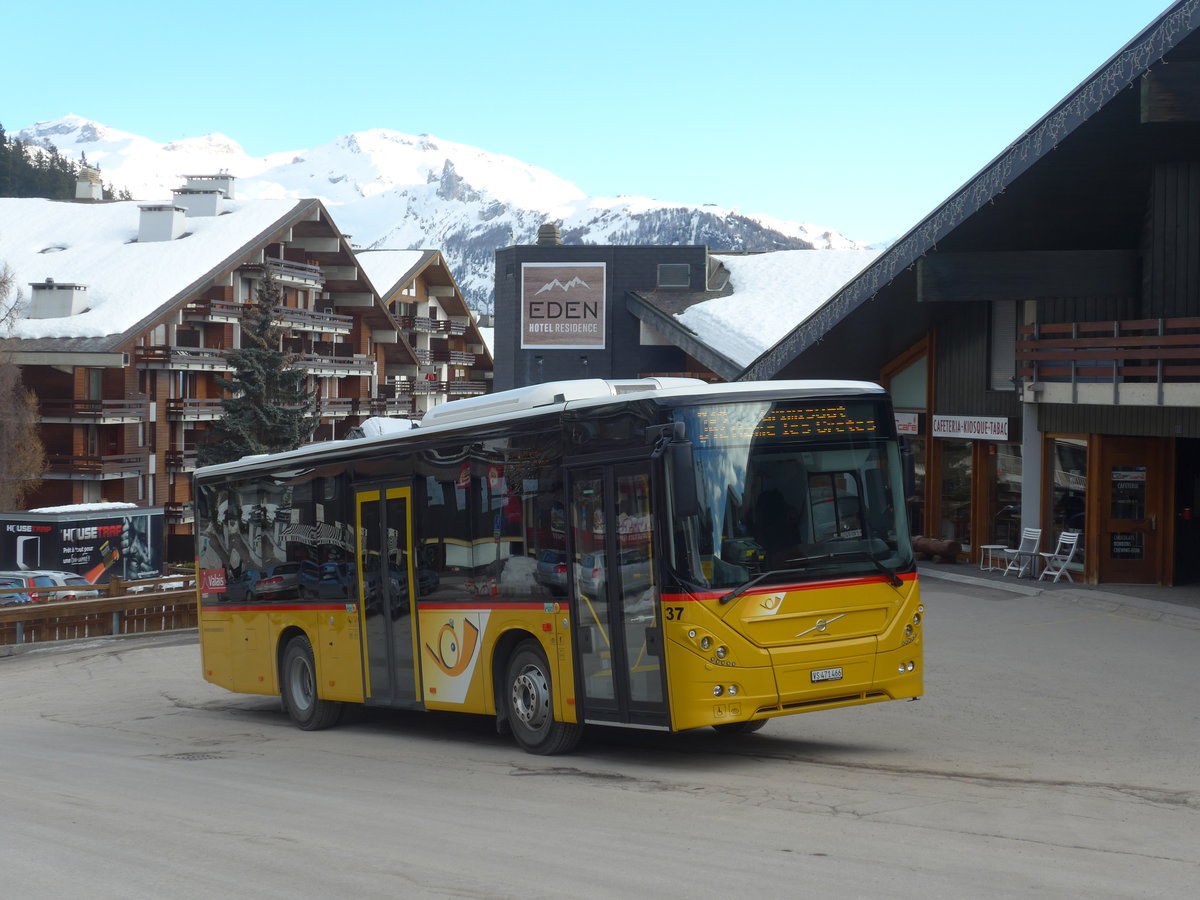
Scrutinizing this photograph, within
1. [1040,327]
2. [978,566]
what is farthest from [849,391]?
[978,566]

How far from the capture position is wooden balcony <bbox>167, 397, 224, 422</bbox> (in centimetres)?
5719

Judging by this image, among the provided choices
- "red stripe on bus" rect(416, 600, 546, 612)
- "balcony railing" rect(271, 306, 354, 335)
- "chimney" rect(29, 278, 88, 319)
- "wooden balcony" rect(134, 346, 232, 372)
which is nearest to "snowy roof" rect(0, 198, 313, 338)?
"chimney" rect(29, 278, 88, 319)

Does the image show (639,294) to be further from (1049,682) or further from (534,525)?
(534,525)

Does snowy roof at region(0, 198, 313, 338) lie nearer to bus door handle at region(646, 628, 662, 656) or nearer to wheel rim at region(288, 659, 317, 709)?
wheel rim at region(288, 659, 317, 709)

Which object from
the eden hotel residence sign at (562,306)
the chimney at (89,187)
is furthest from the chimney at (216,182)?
the eden hotel residence sign at (562,306)

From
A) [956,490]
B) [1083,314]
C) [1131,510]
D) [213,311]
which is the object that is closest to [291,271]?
[213,311]

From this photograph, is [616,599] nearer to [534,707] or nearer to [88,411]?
[534,707]

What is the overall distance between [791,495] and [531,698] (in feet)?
9.97

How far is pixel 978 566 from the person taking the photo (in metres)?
28.2

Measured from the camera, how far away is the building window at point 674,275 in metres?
52.3

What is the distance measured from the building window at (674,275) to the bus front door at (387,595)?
3804 cm

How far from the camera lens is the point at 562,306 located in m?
52.8

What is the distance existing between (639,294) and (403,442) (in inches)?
1469

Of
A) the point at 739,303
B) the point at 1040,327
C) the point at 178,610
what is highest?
the point at 739,303
